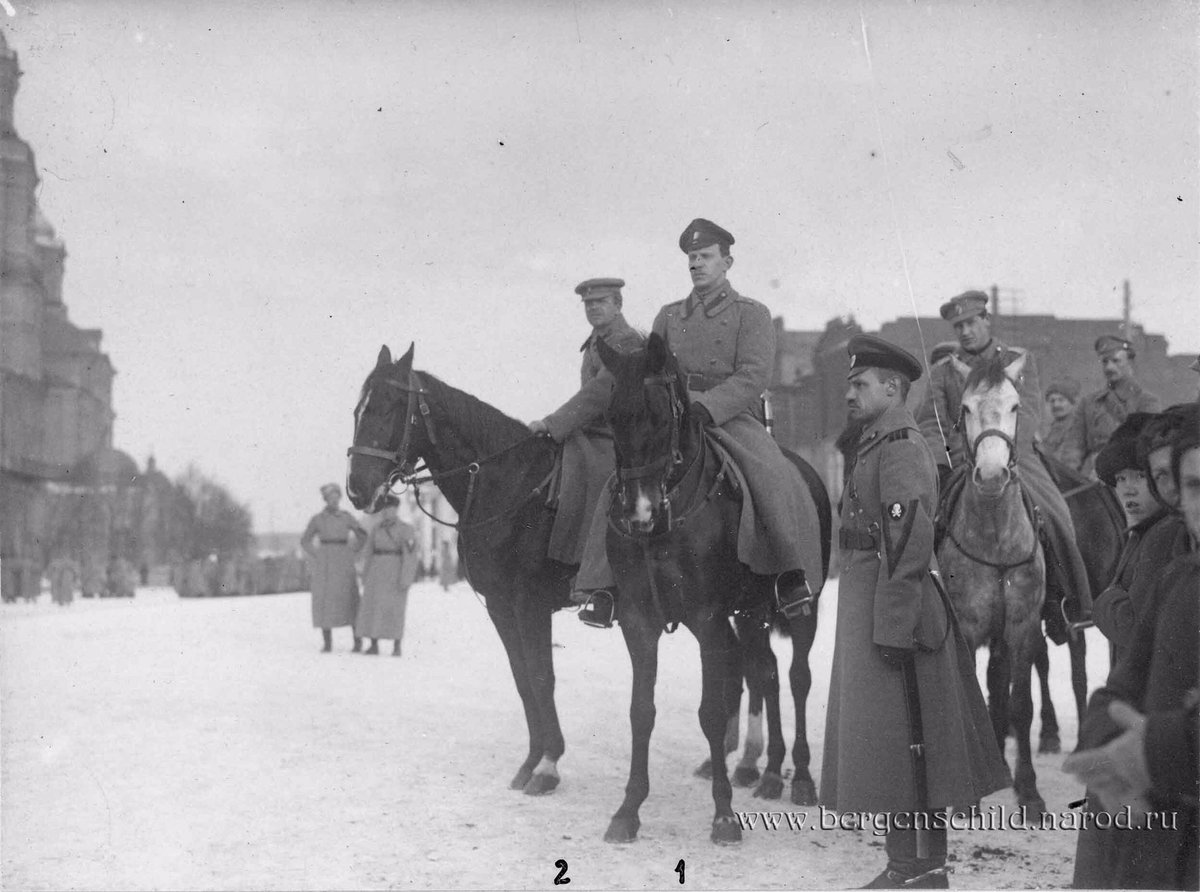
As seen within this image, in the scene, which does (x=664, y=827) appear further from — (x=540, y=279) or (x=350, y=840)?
(x=540, y=279)

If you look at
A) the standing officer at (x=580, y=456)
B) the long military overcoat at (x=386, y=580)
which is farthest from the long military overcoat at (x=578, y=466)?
the long military overcoat at (x=386, y=580)

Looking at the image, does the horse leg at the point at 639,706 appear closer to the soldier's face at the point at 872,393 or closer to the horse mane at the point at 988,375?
the soldier's face at the point at 872,393

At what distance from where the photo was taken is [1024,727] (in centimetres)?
658

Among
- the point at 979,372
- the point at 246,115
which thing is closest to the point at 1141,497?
the point at 979,372

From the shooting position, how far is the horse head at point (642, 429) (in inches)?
216

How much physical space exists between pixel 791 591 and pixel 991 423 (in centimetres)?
147

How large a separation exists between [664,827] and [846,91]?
4634mm

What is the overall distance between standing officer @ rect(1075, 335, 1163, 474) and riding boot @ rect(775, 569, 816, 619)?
12.2ft

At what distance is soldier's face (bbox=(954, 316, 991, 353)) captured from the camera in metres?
7.74

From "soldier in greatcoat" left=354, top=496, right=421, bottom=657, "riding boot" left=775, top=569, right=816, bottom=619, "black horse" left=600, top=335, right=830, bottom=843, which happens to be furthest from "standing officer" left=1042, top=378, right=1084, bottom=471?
"soldier in greatcoat" left=354, top=496, right=421, bottom=657

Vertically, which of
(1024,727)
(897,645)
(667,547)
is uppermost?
(667,547)

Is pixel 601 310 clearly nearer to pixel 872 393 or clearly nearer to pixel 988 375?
pixel 988 375

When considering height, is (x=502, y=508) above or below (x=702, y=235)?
below

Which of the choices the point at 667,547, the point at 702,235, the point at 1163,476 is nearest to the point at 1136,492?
the point at 1163,476
